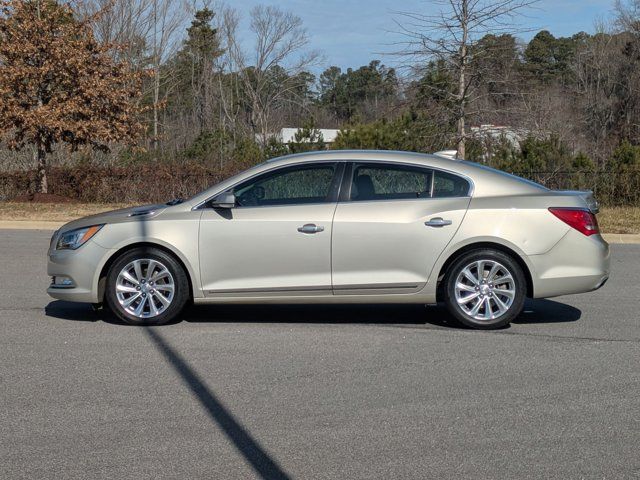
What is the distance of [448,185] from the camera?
8.12 metres

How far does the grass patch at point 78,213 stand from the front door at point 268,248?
10447mm

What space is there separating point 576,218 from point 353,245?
81.3 inches

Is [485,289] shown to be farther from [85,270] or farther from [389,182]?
[85,270]

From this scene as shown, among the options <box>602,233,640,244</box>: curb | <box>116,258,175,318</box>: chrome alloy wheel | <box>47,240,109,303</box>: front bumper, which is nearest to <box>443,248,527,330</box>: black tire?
<box>116,258,175,318</box>: chrome alloy wheel

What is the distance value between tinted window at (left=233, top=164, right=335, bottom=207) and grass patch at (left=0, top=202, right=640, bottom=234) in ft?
33.5

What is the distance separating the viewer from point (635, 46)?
185ft

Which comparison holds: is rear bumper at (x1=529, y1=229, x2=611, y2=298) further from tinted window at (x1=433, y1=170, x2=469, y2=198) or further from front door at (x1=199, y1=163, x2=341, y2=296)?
front door at (x1=199, y1=163, x2=341, y2=296)

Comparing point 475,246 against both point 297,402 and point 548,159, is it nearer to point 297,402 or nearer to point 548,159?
point 297,402

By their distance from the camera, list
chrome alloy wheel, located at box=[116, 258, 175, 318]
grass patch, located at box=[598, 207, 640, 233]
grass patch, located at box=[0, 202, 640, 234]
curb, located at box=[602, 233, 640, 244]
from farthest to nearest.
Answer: grass patch, located at box=[0, 202, 640, 234] → grass patch, located at box=[598, 207, 640, 233] → curb, located at box=[602, 233, 640, 244] → chrome alloy wheel, located at box=[116, 258, 175, 318]

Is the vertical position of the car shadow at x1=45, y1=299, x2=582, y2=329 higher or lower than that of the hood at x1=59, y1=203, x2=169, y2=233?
lower

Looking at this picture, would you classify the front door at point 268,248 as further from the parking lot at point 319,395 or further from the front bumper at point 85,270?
the front bumper at point 85,270

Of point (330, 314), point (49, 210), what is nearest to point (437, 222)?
point (330, 314)

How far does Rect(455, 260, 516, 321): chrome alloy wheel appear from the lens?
7.95m

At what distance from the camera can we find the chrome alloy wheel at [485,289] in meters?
7.95
